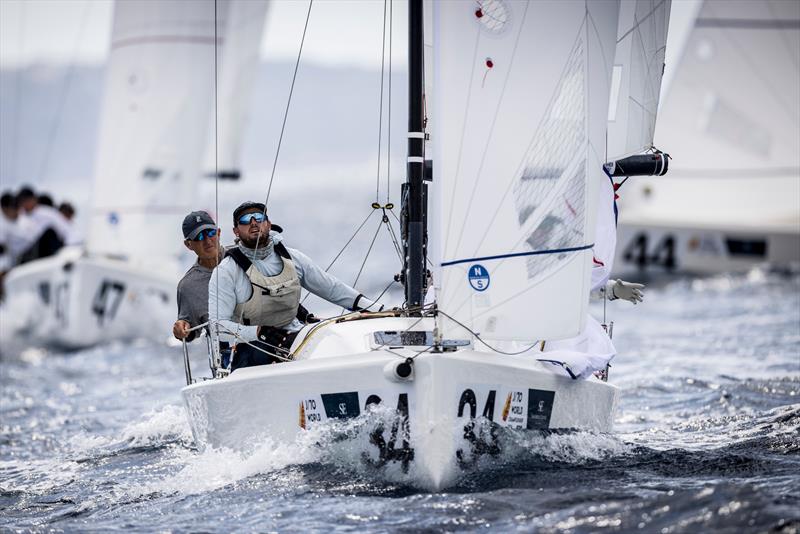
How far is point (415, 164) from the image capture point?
5.80m

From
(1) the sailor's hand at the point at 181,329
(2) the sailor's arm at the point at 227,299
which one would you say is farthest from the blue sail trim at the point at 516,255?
(1) the sailor's hand at the point at 181,329

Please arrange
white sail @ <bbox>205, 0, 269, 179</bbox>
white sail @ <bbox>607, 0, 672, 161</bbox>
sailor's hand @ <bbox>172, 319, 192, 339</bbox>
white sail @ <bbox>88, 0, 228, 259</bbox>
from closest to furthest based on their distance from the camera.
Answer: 1. sailor's hand @ <bbox>172, 319, 192, 339</bbox>
2. white sail @ <bbox>607, 0, 672, 161</bbox>
3. white sail @ <bbox>88, 0, 228, 259</bbox>
4. white sail @ <bbox>205, 0, 269, 179</bbox>

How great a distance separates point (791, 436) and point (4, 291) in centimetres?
1030

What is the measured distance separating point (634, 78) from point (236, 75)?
809 cm

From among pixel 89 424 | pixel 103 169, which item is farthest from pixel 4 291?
pixel 89 424

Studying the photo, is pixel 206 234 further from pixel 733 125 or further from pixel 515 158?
pixel 733 125

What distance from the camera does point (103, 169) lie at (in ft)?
43.3

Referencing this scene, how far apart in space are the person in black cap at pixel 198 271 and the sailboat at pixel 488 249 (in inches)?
42.8

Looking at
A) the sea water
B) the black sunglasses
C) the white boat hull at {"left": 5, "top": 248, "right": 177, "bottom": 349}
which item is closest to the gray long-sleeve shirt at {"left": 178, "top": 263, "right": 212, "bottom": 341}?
the black sunglasses

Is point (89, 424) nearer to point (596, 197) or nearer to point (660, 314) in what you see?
point (596, 197)

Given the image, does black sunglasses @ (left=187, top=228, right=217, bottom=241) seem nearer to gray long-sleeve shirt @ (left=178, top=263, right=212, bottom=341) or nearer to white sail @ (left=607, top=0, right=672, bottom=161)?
gray long-sleeve shirt @ (left=178, top=263, right=212, bottom=341)

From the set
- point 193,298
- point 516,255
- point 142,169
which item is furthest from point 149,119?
point 516,255

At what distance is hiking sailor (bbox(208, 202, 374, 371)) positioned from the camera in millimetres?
6016

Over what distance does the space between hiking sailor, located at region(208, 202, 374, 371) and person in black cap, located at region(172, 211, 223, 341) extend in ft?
1.12
